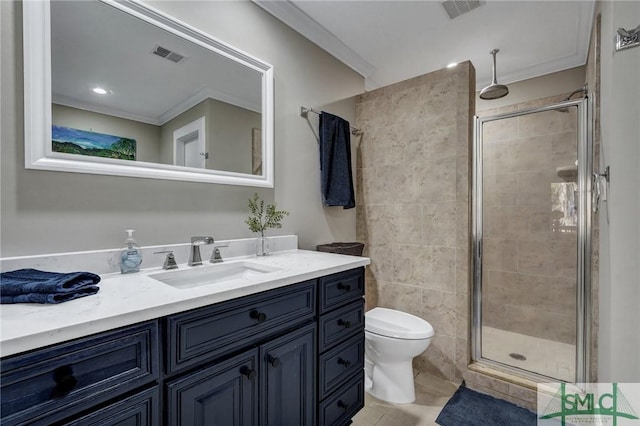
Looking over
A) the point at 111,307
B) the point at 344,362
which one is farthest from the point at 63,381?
the point at 344,362

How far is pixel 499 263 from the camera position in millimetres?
2512

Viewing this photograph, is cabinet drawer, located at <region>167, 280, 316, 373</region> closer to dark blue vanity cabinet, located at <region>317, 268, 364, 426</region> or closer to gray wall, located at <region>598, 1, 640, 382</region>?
dark blue vanity cabinet, located at <region>317, 268, 364, 426</region>

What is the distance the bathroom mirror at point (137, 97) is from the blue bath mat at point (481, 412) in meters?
1.72

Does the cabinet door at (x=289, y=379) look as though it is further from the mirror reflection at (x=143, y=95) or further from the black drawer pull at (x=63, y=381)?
the mirror reflection at (x=143, y=95)

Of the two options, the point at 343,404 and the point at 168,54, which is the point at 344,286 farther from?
the point at 168,54

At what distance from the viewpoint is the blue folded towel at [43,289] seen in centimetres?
74

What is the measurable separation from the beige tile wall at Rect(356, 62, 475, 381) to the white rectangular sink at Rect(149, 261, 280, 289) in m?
1.29

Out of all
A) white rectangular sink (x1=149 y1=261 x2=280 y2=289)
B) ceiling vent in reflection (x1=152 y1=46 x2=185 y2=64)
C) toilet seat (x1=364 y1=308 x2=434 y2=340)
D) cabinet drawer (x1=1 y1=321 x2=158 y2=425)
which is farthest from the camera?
toilet seat (x1=364 y1=308 x2=434 y2=340)

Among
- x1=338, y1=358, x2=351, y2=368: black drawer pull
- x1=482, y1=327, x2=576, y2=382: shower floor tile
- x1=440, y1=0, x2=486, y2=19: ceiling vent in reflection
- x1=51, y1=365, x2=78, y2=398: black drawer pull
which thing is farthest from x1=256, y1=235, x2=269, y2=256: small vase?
x1=440, y1=0, x2=486, y2=19: ceiling vent in reflection

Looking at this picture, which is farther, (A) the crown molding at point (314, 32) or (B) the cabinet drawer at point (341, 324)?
(A) the crown molding at point (314, 32)

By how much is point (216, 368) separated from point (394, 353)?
3.94 ft

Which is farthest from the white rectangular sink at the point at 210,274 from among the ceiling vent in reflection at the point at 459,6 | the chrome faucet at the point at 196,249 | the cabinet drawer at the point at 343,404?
the ceiling vent in reflection at the point at 459,6

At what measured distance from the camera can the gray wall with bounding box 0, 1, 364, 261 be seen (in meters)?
0.97

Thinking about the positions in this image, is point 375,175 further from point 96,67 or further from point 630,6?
point 96,67
